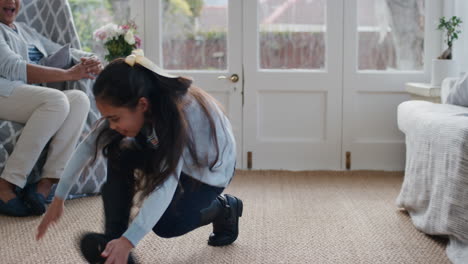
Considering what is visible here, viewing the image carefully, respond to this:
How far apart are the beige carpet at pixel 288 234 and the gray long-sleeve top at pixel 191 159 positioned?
1.13 feet

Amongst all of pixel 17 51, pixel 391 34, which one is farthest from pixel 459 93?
pixel 17 51

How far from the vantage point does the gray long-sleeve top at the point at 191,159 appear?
64.8 inches

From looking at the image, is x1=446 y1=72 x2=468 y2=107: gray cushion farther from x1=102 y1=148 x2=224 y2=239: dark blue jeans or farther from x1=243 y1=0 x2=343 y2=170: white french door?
x1=243 y1=0 x2=343 y2=170: white french door

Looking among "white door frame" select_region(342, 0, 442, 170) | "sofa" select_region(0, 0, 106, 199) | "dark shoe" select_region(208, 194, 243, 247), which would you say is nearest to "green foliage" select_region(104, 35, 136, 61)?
"sofa" select_region(0, 0, 106, 199)

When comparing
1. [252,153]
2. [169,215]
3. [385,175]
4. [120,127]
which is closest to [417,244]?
[169,215]

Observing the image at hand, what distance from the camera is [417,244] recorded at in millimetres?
2307

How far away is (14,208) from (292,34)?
1984 millimetres

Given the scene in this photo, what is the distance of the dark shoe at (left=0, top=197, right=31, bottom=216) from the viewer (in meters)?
2.71

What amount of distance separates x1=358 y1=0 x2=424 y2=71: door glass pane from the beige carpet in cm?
88

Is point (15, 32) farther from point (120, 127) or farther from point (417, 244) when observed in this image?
point (417, 244)

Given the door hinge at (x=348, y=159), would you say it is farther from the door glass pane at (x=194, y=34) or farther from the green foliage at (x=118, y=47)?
the green foliage at (x=118, y=47)

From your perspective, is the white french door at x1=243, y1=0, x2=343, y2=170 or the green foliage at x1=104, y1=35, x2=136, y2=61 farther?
the white french door at x1=243, y1=0, x2=343, y2=170

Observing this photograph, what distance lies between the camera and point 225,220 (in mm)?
2234

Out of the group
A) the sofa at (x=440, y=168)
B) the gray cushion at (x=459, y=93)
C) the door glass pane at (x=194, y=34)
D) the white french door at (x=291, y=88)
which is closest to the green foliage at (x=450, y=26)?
the white french door at (x=291, y=88)
